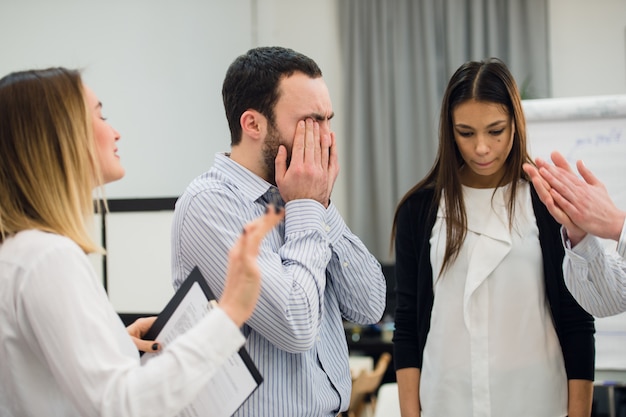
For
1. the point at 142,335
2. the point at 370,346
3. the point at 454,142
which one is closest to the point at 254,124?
the point at 142,335

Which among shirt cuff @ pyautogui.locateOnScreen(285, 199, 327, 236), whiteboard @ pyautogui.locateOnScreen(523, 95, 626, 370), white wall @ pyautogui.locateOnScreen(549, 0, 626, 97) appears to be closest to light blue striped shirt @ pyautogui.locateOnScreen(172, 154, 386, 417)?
shirt cuff @ pyautogui.locateOnScreen(285, 199, 327, 236)

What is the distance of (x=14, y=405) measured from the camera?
1024mm

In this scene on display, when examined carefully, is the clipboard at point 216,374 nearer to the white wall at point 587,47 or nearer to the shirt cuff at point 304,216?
the shirt cuff at point 304,216

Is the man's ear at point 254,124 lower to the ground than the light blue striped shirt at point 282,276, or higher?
higher

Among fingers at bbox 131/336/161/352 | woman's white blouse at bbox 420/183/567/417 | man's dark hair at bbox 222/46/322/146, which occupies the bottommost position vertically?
woman's white blouse at bbox 420/183/567/417

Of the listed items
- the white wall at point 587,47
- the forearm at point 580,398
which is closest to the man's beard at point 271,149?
the forearm at point 580,398

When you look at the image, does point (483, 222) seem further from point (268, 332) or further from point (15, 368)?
point (15, 368)

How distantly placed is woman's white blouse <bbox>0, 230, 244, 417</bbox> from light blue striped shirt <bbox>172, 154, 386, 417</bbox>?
0.31 meters

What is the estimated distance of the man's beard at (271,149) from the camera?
1.54 m

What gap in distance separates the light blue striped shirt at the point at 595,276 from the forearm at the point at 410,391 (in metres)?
0.50

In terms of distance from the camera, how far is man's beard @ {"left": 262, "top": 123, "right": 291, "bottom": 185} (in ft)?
5.07

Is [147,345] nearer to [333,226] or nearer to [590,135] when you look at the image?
[333,226]

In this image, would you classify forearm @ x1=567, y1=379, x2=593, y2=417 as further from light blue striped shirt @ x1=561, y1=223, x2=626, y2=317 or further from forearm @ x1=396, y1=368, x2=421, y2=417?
forearm @ x1=396, y1=368, x2=421, y2=417

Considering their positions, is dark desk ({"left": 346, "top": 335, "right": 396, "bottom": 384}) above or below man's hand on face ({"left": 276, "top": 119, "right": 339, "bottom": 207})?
below
